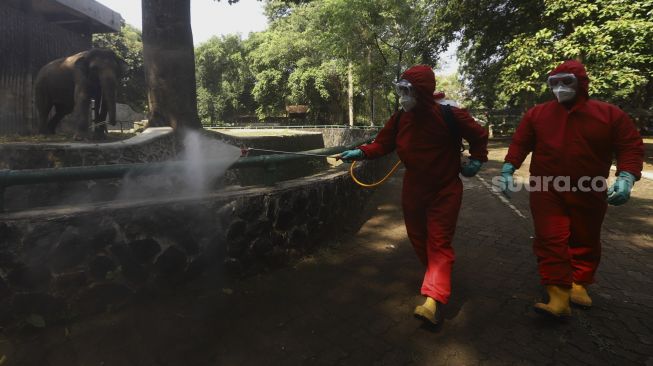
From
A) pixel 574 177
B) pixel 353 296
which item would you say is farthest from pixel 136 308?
pixel 574 177

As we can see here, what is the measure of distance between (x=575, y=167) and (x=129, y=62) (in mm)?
36992

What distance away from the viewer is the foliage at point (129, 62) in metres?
32.6

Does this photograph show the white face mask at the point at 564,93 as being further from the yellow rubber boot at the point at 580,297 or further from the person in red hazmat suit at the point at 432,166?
the yellow rubber boot at the point at 580,297

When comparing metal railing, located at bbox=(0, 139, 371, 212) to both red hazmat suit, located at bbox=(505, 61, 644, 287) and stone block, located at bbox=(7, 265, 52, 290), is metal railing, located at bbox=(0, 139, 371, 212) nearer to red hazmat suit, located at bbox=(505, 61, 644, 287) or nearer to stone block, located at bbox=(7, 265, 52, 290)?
stone block, located at bbox=(7, 265, 52, 290)

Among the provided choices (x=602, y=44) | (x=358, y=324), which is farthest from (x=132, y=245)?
(x=602, y=44)

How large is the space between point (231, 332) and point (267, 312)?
35cm

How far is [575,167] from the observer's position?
2799mm

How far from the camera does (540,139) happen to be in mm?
2994

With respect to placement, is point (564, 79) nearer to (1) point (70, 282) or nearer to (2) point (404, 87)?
(2) point (404, 87)

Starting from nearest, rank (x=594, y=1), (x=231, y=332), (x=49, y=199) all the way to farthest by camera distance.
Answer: (x=231, y=332), (x=49, y=199), (x=594, y=1)

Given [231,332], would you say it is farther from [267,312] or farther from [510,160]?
[510,160]

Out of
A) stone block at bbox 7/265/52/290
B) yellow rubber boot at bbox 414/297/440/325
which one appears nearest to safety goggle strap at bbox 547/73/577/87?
yellow rubber boot at bbox 414/297/440/325

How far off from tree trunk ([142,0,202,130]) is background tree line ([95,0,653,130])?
17.5 feet

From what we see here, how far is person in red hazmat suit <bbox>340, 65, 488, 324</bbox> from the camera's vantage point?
2.86 meters
